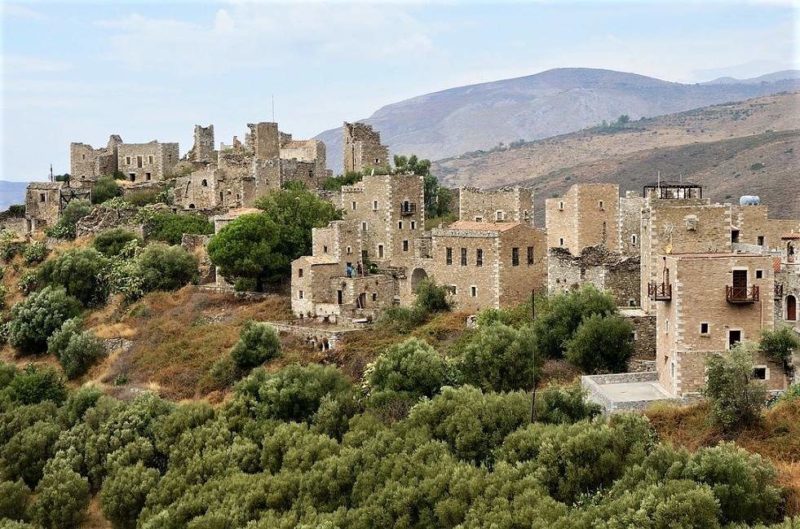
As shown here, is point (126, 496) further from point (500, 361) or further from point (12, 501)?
point (500, 361)

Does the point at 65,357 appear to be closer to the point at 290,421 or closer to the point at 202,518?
the point at 290,421

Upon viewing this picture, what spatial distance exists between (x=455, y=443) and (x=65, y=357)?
73.1 ft

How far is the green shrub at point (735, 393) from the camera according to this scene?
24.9 metres

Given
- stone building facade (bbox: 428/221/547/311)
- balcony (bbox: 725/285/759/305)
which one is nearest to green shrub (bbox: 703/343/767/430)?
balcony (bbox: 725/285/759/305)

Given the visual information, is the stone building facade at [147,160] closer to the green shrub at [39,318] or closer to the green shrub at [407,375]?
the green shrub at [39,318]

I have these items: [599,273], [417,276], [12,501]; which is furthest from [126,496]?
[599,273]

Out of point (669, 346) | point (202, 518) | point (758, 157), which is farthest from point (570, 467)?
point (758, 157)

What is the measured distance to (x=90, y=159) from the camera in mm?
69375

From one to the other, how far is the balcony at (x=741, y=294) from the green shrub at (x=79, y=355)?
2710 centimetres

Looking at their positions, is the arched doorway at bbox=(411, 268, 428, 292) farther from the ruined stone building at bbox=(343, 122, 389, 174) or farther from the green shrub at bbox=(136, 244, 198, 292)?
the ruined stone building at bbox=(343, 122, 389, 174)

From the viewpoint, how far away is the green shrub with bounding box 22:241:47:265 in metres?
57.0

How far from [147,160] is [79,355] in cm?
2686

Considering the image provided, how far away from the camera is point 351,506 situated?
2745 cm

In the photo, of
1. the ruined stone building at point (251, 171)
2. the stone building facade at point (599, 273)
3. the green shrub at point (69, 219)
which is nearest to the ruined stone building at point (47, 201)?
the green shrub at point (69, 219)
